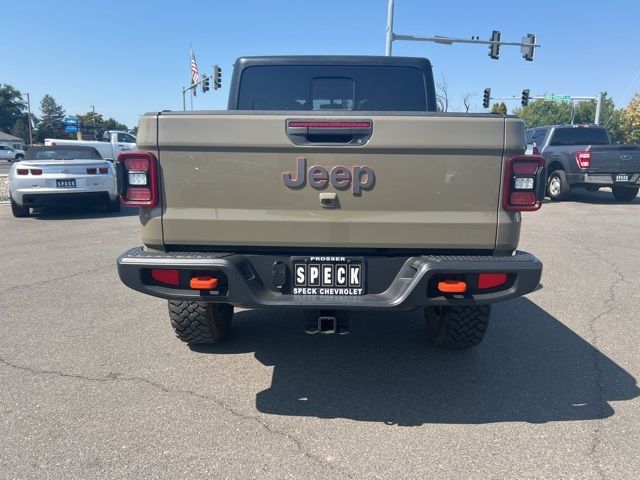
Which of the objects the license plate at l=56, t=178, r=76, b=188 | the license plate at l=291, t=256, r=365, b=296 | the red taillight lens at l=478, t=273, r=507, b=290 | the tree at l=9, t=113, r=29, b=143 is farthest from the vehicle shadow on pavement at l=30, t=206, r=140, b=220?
the tree at l=9, t=113, r=29, b=143

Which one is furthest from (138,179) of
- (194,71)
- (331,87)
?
(194,71)

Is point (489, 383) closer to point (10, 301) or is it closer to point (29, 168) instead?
point (10, 301)

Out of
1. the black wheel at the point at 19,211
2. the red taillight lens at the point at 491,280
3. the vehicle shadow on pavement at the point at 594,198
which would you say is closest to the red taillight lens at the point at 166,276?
the red taillight lens at the point at 491,280

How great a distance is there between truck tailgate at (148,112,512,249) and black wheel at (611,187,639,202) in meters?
13.8

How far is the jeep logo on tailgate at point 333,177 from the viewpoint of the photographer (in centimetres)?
284

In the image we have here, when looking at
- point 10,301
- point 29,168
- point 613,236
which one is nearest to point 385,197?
point 10,301

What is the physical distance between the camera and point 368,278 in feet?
9.59

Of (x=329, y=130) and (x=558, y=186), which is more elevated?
(x=329, y=130)

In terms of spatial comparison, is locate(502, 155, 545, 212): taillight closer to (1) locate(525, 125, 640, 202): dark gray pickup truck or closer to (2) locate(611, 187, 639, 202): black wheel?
(1) locate(525, 125, 640, 202): dark gray pickup truck

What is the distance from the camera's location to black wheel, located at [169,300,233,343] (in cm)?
362

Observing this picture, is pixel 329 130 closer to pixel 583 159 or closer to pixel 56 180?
pixel 56 180

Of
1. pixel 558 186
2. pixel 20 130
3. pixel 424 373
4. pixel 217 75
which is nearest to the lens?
pixel 424 373

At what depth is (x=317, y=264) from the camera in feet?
9.55

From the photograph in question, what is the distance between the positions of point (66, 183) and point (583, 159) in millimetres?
12183
